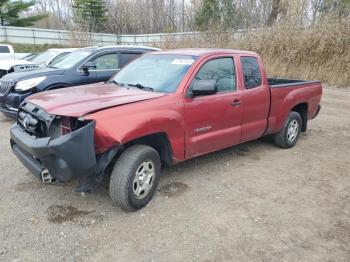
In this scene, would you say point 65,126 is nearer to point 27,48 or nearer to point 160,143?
point 160,143

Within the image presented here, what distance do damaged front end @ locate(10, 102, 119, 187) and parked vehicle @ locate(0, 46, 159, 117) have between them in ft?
11.6

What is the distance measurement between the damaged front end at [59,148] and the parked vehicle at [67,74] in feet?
11.6

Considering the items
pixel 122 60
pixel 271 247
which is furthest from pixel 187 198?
pixel 122 60

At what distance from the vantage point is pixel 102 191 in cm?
445

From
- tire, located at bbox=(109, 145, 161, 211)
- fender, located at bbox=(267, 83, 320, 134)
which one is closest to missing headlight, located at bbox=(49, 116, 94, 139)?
tire, located at bbox=(109, 145, 161, 211)

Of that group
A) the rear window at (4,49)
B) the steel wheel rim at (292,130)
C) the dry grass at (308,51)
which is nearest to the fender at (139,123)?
the steel wheel rim at (292,130)

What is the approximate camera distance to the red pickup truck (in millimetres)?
3512

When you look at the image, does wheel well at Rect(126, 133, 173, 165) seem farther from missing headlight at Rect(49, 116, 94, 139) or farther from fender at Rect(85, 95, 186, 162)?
missing headlight at Rect(49, 116, 94, 139)

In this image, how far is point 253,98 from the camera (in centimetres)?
536

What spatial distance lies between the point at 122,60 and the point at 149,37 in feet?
76.8

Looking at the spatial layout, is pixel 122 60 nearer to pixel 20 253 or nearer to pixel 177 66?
pixel 177 66

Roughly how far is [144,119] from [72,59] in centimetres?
546

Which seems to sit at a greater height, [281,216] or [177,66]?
[177,66]

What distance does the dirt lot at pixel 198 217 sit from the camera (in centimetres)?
327
